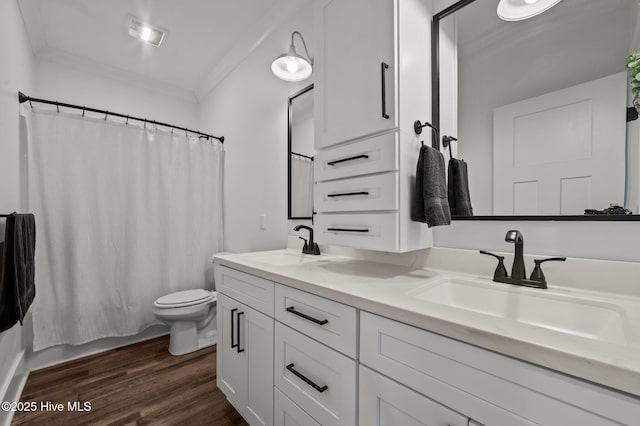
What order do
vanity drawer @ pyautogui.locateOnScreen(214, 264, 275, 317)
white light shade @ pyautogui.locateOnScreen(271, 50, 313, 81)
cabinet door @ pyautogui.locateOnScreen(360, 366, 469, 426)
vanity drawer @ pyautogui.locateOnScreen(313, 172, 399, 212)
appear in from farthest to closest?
white light shade @ pyautogui.locateOnScreen(271, 50, 313, 81) < vanity drawer @ pyautogui.locateOnScreen(214, 264, 275, 317) < vanity drawer @ pyautogui.locateOnScreen(313, 172, 399, 212) < cabinet door @ pyautogui.locateOnScreen(360, 366, 469, 426)

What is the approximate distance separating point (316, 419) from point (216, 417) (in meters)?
0.90

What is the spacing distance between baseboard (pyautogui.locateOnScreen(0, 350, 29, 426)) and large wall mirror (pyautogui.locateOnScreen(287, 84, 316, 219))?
71.9 inches

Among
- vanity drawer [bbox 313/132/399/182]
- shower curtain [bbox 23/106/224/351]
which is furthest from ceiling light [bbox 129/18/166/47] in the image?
vanity drawer [bbox 313/132/399/182]

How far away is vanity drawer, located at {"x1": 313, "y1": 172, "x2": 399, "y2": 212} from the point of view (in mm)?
1056

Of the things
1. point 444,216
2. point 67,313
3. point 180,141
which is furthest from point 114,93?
point 444,216

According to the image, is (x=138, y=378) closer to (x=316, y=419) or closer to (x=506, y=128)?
(x=316, y=419)

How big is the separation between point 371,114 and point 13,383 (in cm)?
254

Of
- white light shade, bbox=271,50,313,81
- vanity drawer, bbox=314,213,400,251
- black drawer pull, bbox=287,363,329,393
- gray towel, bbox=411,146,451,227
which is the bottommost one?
black drawer pull, bbox=287,363,329,393

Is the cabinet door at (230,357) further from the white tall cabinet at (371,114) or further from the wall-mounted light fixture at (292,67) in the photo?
the wall-mounted light fixture at (292,67)

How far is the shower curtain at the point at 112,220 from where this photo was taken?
195 cm

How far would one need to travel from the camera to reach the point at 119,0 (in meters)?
1.88

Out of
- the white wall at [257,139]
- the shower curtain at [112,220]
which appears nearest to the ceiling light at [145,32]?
the white wall at [257,139]

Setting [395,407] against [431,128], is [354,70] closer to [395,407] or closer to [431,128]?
[431,128]

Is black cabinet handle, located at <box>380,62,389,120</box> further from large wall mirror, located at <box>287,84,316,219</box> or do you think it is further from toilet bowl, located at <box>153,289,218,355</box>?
toilet bowl, located at <box>153,289,218,355</box>
